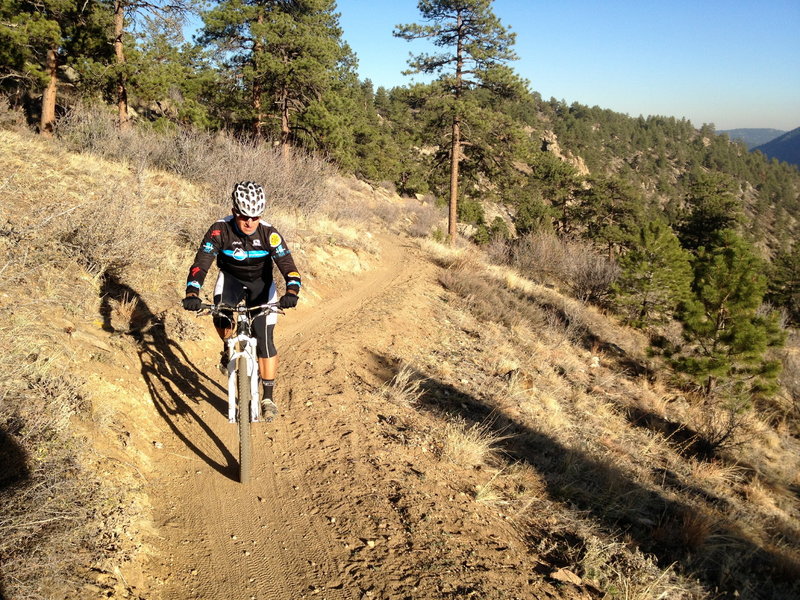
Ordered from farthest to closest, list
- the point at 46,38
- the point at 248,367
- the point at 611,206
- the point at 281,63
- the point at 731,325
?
the point at 611,206 → the point at 281,63 → the point at 46,38 → the point at 731,325 → the point at 248,367

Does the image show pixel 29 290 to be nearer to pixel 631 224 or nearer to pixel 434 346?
pixel 434 346

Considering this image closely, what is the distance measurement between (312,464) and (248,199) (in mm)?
2361

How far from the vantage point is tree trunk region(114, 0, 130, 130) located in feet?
44.9

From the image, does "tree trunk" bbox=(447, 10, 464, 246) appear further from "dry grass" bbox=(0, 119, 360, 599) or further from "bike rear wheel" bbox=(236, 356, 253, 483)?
"bike rear wheel" bbox=(236, 356, 253, 483)

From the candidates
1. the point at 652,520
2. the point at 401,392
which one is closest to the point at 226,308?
the point at 401,392

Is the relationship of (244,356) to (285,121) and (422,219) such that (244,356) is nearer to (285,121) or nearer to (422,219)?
(285,121)

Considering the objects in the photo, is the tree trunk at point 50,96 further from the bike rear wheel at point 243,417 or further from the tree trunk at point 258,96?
the bike rear wheel at point 243,417

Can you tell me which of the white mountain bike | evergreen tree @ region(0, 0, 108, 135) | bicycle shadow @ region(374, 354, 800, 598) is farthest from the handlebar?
evergreen tree @ region(0, 0, 108, 135)

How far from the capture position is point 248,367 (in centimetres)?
390

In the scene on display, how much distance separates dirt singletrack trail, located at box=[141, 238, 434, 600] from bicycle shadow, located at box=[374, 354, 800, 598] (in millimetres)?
1450

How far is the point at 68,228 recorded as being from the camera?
20.4ft

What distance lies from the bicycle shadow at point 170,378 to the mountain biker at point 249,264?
0.72m

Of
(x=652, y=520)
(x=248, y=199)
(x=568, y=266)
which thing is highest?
Answer: (x=248, y=199)

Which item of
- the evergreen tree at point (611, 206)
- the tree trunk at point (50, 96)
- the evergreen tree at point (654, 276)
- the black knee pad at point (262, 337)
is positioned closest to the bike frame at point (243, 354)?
the black knee pad at point (262, 337)
